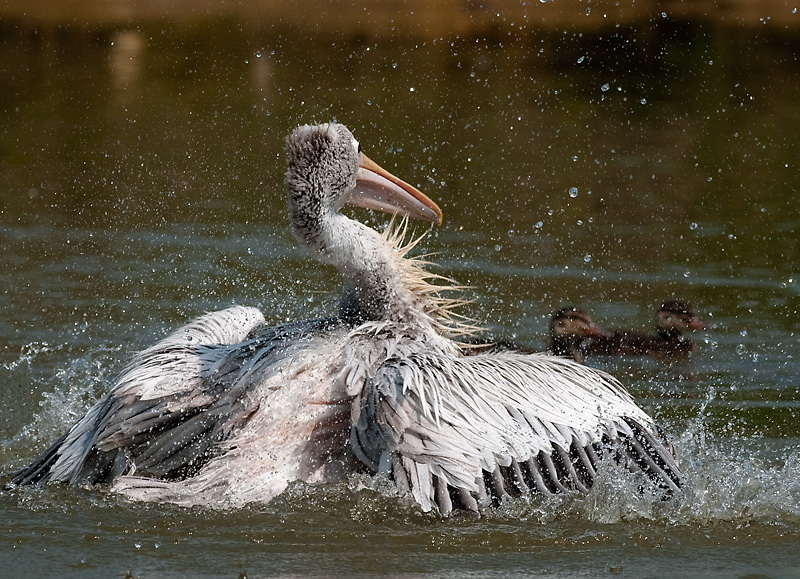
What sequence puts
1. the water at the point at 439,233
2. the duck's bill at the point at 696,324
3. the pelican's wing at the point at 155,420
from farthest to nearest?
1. the duck's bill at the point at 696,324
2. the pelican's wing at the point at 155,420
3. the water at the point at 439,233

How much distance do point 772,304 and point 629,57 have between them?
33.3ft

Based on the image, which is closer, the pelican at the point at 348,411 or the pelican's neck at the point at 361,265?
the pelican at the point at 348,411

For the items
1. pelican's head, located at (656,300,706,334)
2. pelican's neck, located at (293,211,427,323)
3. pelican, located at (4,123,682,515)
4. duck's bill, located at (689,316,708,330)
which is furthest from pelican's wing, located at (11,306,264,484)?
duck's bill, located at (689,316,708,330)

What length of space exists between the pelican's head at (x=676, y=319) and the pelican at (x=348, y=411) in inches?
98.4

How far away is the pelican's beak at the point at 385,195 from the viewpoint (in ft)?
18.7

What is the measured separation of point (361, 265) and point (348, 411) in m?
0.68

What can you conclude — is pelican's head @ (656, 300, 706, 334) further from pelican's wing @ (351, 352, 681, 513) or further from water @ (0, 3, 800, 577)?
pelican's wing @ (351, 352, 681, 513)

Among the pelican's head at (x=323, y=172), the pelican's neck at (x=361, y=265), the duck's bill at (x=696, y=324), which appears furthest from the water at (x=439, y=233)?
the pelican's head at (x=323, y=172)

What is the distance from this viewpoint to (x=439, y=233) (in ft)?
32.7

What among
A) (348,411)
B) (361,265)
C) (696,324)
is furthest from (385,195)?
(696,324)

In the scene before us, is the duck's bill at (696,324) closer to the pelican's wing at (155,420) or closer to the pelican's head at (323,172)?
the pelican's head at (323,172)

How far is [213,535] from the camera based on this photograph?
4887mm

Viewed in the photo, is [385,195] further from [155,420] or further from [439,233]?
[439,233]

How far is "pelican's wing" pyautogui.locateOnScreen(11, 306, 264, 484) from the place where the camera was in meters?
5.10
